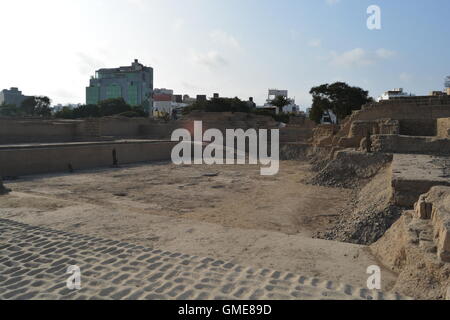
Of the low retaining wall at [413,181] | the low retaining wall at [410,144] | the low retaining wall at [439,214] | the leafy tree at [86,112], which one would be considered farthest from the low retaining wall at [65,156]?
the leafy tree at [86,112]

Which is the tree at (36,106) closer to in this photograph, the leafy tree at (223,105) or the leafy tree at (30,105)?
the leafy tree at (30,105)

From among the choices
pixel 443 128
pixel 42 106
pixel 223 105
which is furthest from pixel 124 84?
pixel 443 128

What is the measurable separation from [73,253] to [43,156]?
451 inches

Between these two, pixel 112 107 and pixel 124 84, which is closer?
pixel 112 107

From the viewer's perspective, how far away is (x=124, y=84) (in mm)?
86750

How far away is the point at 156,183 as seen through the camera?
1303 centimetres

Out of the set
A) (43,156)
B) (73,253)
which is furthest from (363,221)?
(43,156)

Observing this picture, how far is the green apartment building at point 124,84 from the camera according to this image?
85000 millimetres

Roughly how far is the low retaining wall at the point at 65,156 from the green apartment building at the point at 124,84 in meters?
65.3

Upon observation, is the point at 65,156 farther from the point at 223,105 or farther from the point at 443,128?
the point at 223,105

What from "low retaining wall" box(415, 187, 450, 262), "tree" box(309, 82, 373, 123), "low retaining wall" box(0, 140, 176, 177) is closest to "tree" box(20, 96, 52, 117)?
"tree" box(309, 82, 373, 123)

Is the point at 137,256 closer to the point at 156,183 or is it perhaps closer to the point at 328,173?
the point at 156,183

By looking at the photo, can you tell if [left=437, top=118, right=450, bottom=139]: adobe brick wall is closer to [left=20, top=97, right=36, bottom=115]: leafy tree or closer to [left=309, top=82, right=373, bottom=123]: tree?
[left=309, top=82, right=373, bottom=123]: tree

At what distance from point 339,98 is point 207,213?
3207 cm
